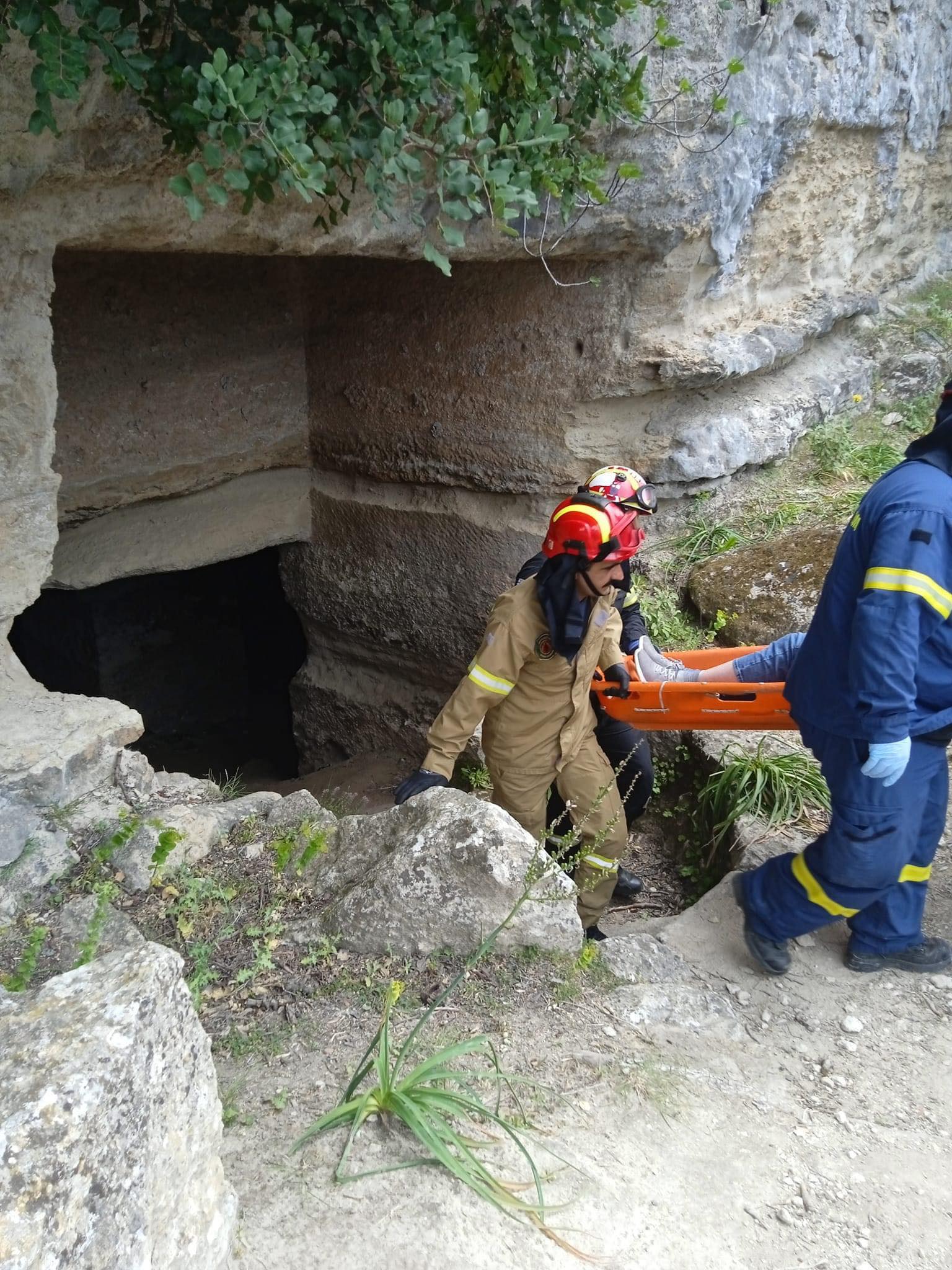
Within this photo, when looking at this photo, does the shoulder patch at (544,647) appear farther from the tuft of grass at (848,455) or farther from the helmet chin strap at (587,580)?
the tuft of grass at (848,455)

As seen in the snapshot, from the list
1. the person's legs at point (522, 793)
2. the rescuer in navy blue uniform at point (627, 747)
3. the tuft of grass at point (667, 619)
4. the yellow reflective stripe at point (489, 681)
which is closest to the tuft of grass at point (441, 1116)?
the yellow reflective stripe at point (489, 681)

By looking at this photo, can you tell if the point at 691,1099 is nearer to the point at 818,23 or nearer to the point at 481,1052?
the point at 481,1052

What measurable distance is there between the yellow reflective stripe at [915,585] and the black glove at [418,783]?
1.34m

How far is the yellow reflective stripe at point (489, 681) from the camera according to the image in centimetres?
316

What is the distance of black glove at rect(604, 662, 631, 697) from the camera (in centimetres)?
352

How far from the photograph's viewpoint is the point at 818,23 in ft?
14.7

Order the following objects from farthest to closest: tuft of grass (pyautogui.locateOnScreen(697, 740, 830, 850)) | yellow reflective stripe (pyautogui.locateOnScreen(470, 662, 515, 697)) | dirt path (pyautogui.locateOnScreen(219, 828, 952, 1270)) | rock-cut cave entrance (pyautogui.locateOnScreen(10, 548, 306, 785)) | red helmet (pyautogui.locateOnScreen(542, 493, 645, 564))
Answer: rock-cut cave entrance (pyautogui.locateOnScreen(10, 548, 306, 785)) < tuft of grass (pyautogui.locateOnScreen(697, 740, 830, 850)) < yellow reflective stripe (pyautogui.locateOnScreen(470, 662, 515, 697)) < red helmet (pyautogui.locateOnScreen(542, 493, 645, 564)) < dirt path (pyautogui.locateOnScreen(219, 828, 952, 1270))

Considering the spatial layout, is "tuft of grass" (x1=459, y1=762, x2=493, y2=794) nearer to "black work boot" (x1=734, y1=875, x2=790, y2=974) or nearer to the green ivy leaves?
"black work boot" (x1=734, y1=875, x2=790, y2=974)

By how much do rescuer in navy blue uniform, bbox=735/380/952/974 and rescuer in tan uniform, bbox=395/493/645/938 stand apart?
0.58m

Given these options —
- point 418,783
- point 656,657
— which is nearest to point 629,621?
point 656,657

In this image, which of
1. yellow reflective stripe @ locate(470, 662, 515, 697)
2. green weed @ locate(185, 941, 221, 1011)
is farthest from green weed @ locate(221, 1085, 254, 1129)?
yellow reflective stripe @ locate(470, 662, 515, 697)

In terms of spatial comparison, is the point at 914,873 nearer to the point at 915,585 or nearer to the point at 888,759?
the point at 888,759

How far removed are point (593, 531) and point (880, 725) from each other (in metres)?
1.01

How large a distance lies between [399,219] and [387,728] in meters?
3.12
